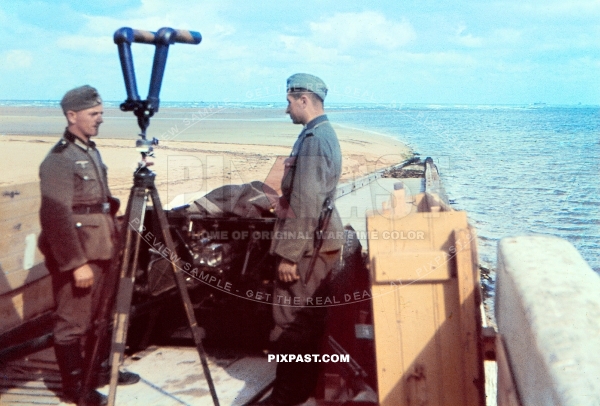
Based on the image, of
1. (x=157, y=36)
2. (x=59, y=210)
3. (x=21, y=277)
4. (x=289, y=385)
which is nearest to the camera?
(x=157, y=36)

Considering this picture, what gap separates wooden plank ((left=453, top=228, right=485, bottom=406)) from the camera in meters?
2.32

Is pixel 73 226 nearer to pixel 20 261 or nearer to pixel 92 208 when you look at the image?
pixel 92 208

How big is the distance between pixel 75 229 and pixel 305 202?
3.79 feet

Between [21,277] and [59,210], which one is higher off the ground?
[59,210]

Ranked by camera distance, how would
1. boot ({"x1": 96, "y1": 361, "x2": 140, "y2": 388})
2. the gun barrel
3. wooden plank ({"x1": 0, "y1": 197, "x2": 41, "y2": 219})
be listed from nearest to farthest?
1. the gun barrel
2. boot ({"x1": 96, "y1": 361, "x2": 140, "y2": 388})
3. wooden plank ({"x1": 0, "y1": 197, "x2": 41, "y2": 219})

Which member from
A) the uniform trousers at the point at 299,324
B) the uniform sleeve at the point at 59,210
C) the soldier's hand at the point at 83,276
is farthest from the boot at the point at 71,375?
the uniform trousers at the point at 299,324

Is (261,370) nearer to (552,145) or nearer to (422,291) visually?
(422,291)

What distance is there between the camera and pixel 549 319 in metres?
1.52

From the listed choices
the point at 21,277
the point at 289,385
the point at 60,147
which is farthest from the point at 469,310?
the point at 21,277

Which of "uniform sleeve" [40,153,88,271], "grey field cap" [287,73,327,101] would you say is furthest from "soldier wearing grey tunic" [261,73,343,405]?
"uniform sleeve" [40,153,88,271]

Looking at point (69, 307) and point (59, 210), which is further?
point (69, 307)

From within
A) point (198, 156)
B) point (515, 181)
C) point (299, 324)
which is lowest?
point (515, 181)

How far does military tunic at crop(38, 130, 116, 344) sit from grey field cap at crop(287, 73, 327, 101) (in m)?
1.10

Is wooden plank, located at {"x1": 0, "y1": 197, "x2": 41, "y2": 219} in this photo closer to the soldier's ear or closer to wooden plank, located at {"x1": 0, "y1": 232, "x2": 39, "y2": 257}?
wooden plank, located at {"x1": 0, "y1": 232, "x2": 39, "y2": 257}
